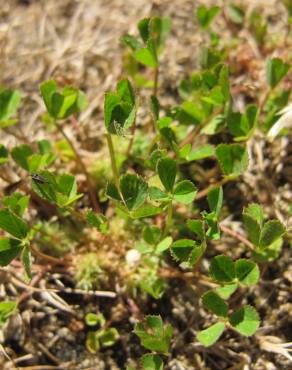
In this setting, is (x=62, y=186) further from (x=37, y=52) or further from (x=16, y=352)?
(x=37, y=52)

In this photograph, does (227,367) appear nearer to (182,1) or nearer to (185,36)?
(185,36)

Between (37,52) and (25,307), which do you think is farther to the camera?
(37,52)

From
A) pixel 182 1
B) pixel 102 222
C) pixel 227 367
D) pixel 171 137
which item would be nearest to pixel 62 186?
pixel 102 222

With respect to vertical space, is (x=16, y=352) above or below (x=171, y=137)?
below

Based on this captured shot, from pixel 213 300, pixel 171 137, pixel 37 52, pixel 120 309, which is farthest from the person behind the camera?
pixel 37 52

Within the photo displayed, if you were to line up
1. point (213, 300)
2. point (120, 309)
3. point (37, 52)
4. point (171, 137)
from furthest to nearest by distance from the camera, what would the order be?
point (37, 52) < point (120, 309) < point (171, 137) < point (213, 300)

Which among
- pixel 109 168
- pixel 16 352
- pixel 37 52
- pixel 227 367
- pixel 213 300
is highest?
pixel 37 52
